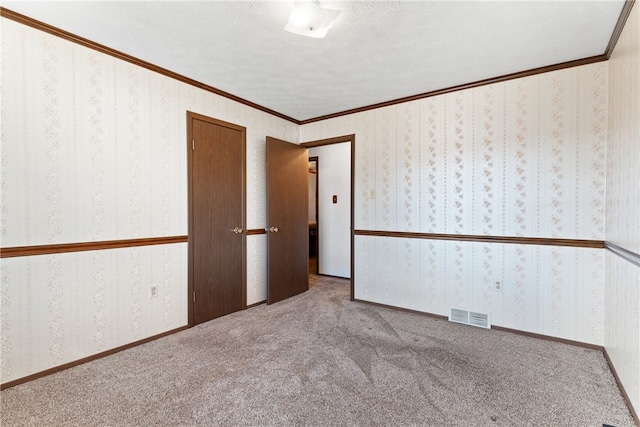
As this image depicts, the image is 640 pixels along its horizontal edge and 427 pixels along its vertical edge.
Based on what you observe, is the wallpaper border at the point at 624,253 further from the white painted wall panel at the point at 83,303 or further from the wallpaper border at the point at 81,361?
the wallpaper border at the point at 81,361

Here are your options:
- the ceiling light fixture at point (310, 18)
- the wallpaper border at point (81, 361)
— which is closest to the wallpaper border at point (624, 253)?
the ceiling light fixture at point (310, 18)

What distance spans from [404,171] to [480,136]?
0.87m

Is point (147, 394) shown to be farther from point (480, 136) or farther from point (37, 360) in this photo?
point (480, 136)

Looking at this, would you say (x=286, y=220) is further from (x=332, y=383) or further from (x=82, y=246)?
(x=332, y=383)

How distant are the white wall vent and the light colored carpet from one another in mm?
141

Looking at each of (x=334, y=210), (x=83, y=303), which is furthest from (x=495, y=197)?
(x=83, y=303)

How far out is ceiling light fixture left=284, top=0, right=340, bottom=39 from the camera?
182cm

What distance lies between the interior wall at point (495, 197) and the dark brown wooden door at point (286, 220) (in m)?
0.89

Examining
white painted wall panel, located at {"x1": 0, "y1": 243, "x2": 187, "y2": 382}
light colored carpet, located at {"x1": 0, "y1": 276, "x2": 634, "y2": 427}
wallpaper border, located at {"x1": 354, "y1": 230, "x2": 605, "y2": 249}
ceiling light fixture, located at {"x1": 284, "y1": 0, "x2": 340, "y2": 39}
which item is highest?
ceiling light fixture, located at {"x1": 284, "y1": 0, "x2": 340, "y2": 39}

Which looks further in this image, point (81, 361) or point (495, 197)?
point (495, 197)

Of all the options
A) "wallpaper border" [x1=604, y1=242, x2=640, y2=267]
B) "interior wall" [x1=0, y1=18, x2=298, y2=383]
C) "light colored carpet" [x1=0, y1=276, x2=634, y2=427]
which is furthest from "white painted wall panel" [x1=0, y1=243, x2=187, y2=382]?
"wallpaper border" [x1=604, y1=242, x2=640, y2=267]

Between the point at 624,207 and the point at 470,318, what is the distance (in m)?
1.68

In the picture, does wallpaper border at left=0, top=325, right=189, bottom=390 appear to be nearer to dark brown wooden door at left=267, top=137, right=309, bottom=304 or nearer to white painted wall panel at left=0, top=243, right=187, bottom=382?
white painted wall panel at left=0, top=243, right=187, bottom=382

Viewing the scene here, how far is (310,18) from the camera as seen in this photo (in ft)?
6.20
